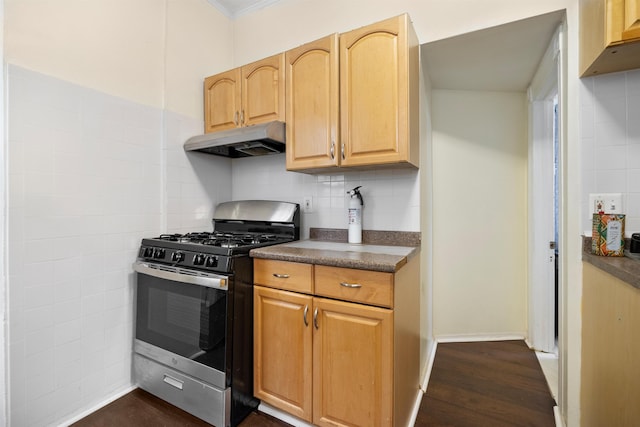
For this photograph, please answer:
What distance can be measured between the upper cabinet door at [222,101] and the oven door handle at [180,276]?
1125 mm

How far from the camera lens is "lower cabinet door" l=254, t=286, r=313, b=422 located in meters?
1.47

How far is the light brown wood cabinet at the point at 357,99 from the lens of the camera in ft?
5.09

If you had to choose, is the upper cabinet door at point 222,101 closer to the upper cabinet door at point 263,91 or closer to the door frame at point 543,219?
the upper cabinet door at point 263,91

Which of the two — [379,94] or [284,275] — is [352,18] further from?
[284,275]

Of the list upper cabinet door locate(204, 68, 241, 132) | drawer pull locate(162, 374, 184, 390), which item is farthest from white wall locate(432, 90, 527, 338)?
drawer pull locate(162, 374, 184, 390)

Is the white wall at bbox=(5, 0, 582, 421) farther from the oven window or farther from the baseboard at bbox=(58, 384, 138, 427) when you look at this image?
the baseboard at bbox=(58, 384, 138, 427)

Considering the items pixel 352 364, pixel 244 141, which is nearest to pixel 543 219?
pixel 352 364

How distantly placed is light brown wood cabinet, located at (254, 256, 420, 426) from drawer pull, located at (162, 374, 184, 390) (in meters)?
0.45

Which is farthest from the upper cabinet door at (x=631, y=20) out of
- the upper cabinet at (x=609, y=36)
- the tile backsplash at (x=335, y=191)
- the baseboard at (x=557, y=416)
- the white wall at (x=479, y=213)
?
the baseboard at (x=557, y=416)

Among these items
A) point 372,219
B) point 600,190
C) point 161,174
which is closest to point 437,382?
point 372,219

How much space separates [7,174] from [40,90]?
1.50ft

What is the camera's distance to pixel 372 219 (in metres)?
2.03

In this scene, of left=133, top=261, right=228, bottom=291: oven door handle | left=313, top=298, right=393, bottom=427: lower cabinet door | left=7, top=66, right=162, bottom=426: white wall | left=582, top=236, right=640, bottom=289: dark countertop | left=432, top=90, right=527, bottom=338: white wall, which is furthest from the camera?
left=432, top=90, right=527, bottom=338: white wall

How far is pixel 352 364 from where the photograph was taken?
1.35 metres
